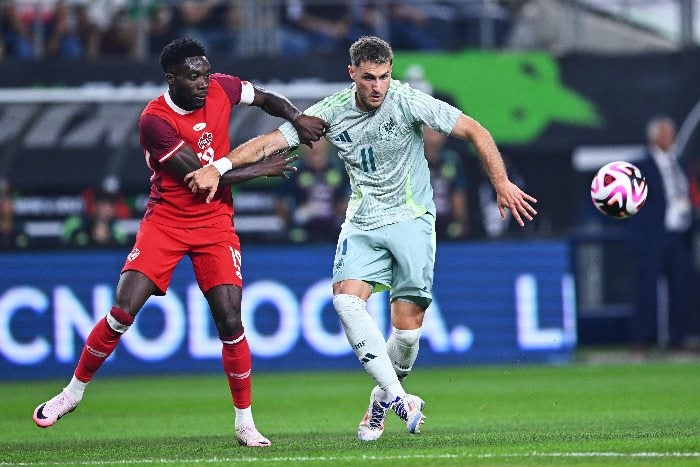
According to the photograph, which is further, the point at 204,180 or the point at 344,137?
the point at 344,137

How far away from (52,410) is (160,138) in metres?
1.80

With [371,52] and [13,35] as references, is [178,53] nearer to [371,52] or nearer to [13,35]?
[371,52]

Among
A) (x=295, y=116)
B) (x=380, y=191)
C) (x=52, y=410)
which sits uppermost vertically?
(x=295, y=116)

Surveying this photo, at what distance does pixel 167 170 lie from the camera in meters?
9.09

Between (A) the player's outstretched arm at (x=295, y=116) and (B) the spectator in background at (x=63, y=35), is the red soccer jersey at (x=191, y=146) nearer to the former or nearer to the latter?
(A) the player's outstretched arm at (x=295, y=116)

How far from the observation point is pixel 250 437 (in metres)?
8.76

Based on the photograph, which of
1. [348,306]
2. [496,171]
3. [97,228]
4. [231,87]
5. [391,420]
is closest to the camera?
[496,171]

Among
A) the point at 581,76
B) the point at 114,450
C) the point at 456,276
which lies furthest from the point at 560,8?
the point at 114,450

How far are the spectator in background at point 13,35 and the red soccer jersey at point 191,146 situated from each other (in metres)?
10.0

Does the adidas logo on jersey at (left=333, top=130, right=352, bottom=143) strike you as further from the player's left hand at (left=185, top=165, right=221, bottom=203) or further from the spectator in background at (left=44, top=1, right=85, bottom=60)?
the spectator in background at (left=44, top=1, right=85, bottom=60)

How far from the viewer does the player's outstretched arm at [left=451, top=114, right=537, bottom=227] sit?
341 inches

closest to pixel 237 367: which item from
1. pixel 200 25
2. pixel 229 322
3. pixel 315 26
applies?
pixel 229 322

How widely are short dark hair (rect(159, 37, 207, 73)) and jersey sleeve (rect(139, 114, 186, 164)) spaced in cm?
32

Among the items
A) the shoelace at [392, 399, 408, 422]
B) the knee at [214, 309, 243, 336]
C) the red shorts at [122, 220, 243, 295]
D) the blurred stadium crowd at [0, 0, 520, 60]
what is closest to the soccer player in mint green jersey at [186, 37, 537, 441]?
the shoelace at [392, 399, 408, 422]
